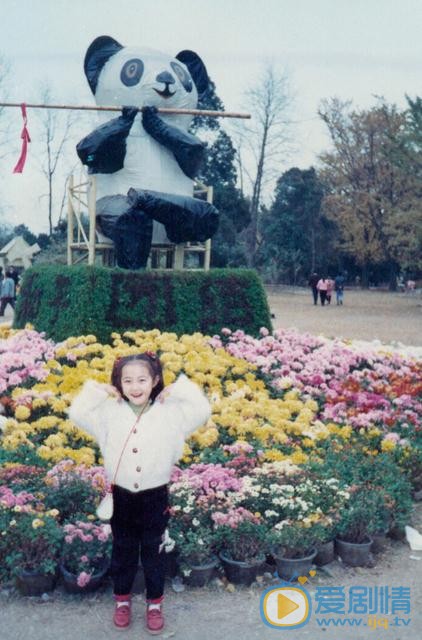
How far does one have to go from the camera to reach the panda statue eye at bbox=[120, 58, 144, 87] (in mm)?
8844

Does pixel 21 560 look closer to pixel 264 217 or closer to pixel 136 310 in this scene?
pixel 136 310

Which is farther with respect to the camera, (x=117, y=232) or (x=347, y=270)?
(x=347, y=270)

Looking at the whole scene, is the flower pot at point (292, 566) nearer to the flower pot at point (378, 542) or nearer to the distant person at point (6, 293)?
the flower pot at point (378, 542)

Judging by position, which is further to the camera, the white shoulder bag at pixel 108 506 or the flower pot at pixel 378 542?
the flower pot at pixel 378 542

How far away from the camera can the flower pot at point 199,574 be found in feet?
10.8

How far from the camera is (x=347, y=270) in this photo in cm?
4672

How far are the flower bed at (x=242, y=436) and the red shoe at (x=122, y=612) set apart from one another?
41 cm

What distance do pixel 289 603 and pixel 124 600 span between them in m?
0.80

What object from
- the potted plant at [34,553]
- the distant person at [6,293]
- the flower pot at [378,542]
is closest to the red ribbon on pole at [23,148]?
the potted plant at [34,553]

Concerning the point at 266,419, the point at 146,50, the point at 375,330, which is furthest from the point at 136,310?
the point at 375,330

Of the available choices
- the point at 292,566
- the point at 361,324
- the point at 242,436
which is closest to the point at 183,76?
the point at 242,436

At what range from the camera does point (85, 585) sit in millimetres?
3160

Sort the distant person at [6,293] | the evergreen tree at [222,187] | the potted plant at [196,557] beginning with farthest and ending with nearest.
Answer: the evergreen tree at [222,187] → the distant person at [6,293] → the potted plant at [196,557]

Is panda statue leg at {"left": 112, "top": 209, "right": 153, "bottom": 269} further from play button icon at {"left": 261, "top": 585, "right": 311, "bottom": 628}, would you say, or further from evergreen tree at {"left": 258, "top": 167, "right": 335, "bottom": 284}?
evergreen tree at {"left": 258, "top": 167, "right": 335, "bottom": 284}
